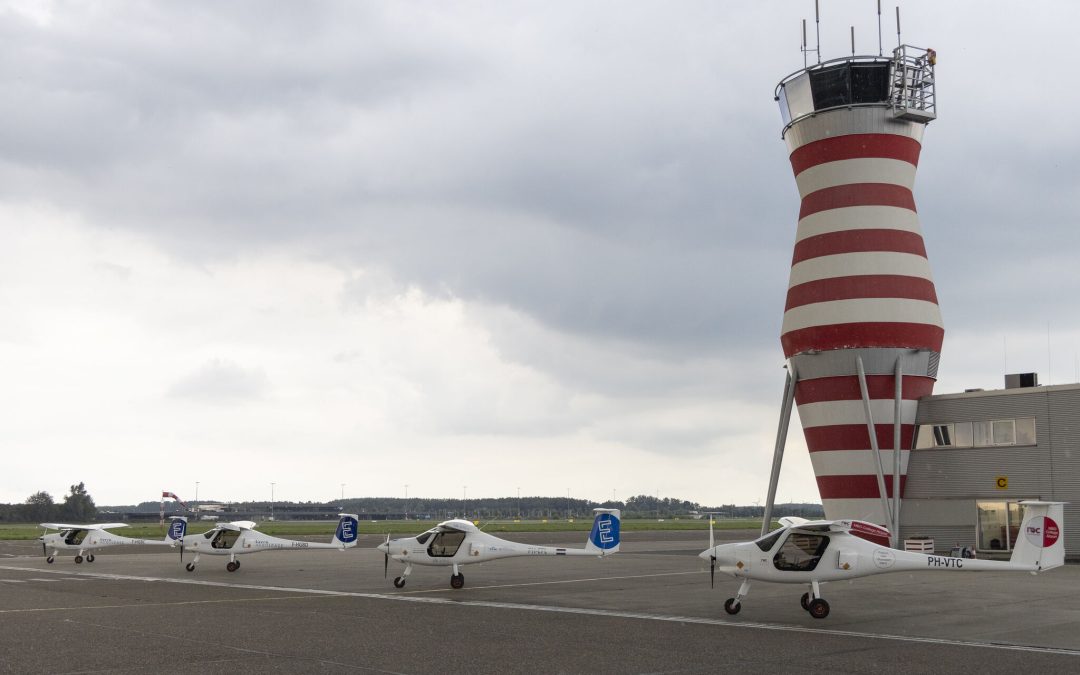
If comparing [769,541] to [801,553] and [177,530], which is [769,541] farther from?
[177,530]

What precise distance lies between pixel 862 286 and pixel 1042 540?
27009 mm

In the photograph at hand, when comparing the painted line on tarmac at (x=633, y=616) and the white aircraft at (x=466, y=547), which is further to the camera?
the white aircraft at (x=466, y=547)

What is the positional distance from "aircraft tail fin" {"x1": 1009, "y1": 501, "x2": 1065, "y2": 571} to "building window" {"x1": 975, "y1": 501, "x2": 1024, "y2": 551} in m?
25.1

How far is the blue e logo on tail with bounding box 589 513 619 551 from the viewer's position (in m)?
33.2

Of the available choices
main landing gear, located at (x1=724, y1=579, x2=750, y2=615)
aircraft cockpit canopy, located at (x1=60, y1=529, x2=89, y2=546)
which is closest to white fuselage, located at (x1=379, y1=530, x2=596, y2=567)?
main landing gear, located at (x1=724, y1=579, x2=750, y2=615)

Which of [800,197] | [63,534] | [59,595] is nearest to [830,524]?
[59,595]

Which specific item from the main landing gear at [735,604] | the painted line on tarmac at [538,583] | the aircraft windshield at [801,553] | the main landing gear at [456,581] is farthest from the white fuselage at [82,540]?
the aircraft windshield at [801,553]

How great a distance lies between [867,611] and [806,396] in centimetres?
2724

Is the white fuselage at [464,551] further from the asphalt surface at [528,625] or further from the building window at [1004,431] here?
the building window at [1004,431]

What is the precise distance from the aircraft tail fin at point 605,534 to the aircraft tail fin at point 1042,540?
44.3ft

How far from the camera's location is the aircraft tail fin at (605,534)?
33094mm

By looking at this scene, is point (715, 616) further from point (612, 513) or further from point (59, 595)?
point (59, 595)

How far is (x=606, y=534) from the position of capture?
33.2 meters

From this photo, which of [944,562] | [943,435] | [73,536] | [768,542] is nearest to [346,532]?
[73,536]
